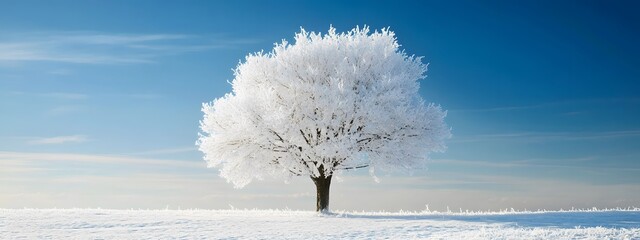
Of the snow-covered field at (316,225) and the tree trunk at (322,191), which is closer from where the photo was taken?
the snow-covered field at (316,225)

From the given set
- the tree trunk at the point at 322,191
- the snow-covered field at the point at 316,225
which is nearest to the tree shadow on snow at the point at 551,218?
the snow-covered field at the point at 316,225

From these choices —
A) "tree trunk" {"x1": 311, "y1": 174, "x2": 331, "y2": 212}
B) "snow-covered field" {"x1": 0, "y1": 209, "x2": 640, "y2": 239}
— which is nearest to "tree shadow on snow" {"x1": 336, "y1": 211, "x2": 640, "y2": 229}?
"snow-covered field" {"x1": 0, "y1": 209, "x2": 640, "y2": 239}

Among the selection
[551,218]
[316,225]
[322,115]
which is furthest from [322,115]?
[551,218]

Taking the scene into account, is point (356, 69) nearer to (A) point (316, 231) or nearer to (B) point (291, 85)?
(B) point (291, 85)

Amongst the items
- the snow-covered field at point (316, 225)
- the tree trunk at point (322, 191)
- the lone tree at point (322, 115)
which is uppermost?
the lone tree at point (322, 115)

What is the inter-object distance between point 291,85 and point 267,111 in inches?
71.2

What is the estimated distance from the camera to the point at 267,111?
34.7 m

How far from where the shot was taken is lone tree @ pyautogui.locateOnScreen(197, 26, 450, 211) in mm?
34250

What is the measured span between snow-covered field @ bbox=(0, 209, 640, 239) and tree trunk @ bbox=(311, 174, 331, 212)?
920 mm

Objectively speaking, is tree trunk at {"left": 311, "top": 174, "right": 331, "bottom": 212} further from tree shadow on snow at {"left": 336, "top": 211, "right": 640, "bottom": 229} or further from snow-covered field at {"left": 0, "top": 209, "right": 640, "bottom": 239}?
tree shadow on snow at {"left": 336, "top": 211, "right": 640, "bottom": 229}

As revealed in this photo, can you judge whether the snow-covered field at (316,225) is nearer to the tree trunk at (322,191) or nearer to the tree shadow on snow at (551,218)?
the tree shadow on snow at (551,218)

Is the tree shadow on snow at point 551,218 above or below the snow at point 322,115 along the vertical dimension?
below

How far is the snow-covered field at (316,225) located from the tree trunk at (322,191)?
0.92 meters

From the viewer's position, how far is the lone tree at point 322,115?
112 ft
